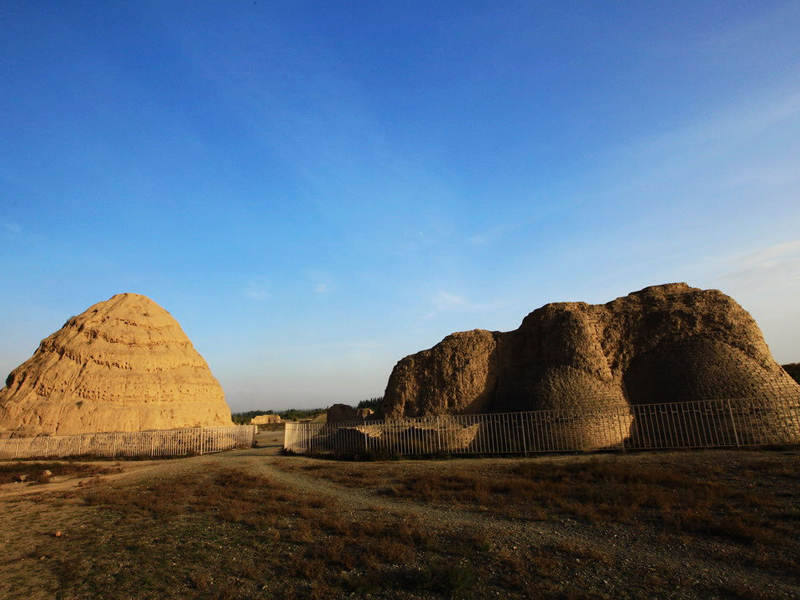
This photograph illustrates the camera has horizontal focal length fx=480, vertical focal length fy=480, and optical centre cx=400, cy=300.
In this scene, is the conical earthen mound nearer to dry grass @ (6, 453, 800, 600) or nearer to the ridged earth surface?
the ridged earth surface

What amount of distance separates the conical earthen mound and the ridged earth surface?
14.9 metres

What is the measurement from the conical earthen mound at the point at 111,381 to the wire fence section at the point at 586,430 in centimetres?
1407

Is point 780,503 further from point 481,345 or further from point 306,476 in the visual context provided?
point 481,345

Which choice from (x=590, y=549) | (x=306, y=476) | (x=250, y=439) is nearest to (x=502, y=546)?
(x=590, y=549)

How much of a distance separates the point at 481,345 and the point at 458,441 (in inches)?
216

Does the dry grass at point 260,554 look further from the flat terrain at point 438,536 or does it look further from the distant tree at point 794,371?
the distant tree at point 794,371

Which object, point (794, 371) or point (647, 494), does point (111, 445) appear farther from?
point (794, 371)

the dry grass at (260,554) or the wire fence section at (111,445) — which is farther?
the wire fence section at (111,445)

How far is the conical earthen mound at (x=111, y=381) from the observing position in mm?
27062

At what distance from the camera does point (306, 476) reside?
48.4 feet

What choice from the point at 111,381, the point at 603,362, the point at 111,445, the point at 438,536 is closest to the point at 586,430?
the point at 603,362

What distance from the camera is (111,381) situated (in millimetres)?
28188

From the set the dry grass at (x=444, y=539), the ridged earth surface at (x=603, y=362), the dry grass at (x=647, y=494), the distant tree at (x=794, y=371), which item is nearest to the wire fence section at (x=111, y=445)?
the ridged earth surface at (x=603, y=362)

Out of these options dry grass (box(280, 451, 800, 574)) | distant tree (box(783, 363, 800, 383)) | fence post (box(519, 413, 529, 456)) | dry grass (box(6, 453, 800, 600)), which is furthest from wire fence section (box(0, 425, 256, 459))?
distant tree (box(783, 363, 800, 383))
